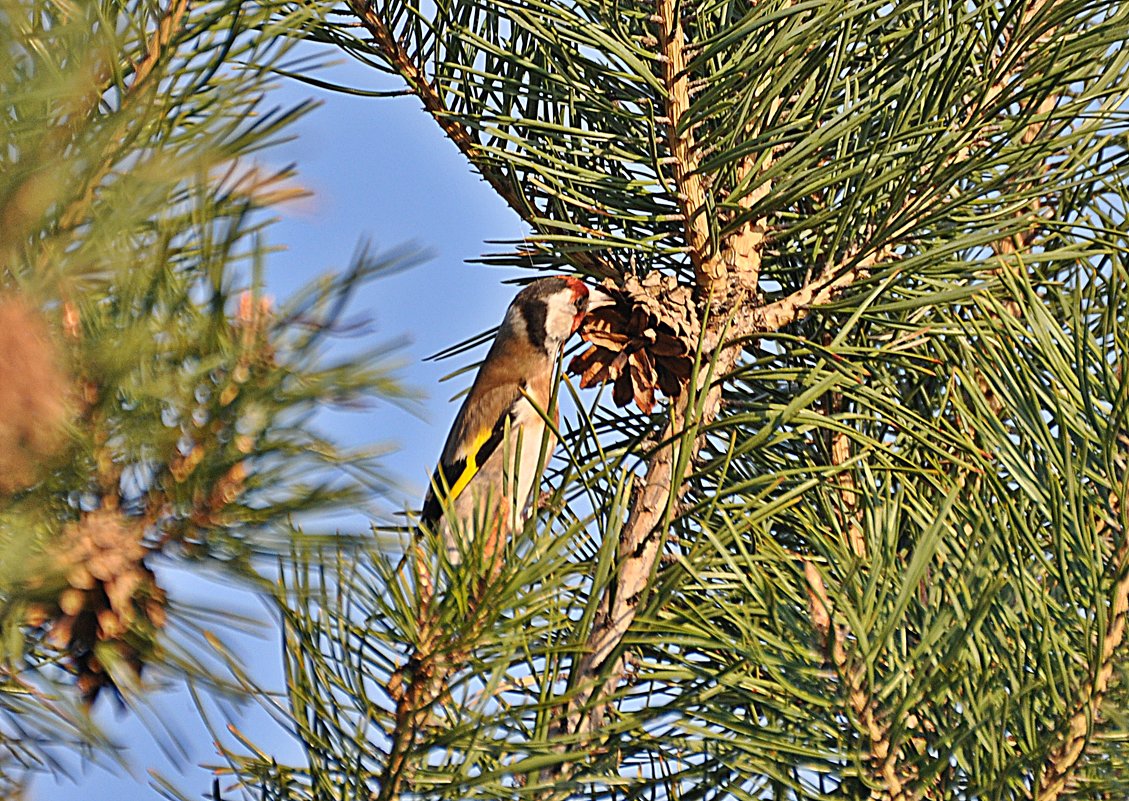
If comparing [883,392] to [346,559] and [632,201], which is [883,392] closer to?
[632,201]

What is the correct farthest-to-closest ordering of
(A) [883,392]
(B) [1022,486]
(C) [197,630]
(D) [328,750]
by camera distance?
(A) [883,392]
(B) [1022,486]
(D) [328,750]
(C) [197,630]

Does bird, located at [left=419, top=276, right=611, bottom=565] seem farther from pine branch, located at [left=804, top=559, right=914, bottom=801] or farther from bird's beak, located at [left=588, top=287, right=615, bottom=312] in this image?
pine branch, located at [left=804, top=559, right=914, bottom=801]

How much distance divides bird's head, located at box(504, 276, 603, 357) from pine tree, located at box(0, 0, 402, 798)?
80 cm

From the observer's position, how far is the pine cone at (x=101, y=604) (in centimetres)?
107

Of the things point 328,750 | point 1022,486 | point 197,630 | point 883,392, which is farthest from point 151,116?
point 883,392

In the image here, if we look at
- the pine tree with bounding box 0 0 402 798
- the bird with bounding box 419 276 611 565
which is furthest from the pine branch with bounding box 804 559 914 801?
the bird with bounding box 419 276 611 565

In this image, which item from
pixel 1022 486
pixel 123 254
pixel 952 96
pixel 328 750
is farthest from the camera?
pixel 952 96

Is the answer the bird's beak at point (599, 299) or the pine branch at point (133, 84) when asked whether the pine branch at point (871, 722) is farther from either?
the pine branch at point (133, 84)

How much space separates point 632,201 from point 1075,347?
622 millimetres

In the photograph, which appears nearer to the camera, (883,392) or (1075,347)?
(1075,347)

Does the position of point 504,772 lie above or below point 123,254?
below

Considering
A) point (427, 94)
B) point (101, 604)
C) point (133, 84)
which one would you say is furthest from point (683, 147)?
point (101, 604)

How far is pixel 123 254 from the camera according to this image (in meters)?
0.96

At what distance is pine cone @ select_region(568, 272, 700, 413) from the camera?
5.63ft
